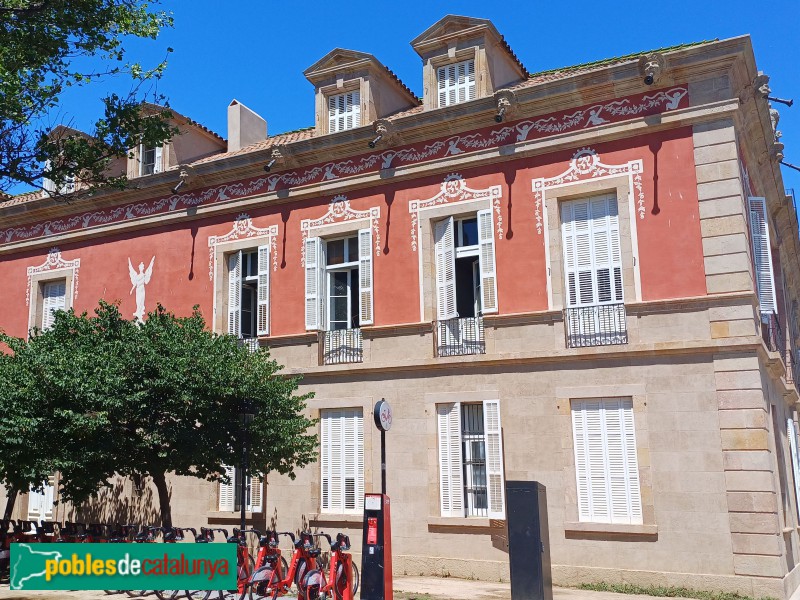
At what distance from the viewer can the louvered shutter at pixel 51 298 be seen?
20.2 meters

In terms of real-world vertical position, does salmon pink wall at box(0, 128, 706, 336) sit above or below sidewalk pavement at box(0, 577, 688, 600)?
above

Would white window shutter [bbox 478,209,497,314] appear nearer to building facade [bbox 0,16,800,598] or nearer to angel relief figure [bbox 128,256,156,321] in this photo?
building facade [bbox 0,16,800,598]

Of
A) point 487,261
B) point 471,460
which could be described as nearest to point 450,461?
point 471,460

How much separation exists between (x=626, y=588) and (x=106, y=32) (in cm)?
1208

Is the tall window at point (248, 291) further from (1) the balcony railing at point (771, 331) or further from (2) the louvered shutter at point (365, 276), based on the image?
(1) the balcony railing at point (771, 331)

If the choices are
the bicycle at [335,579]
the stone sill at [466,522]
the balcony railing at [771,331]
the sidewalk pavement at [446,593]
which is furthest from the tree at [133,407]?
the balcony railing at [771,331]

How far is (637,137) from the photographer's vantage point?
14.1 m

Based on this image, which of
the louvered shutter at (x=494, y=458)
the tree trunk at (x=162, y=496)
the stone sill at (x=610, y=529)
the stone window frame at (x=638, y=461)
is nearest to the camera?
the stone sill at (x=610, y=529)

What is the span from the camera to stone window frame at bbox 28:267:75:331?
1991 cm

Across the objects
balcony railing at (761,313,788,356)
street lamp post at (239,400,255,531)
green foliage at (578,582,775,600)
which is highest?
balcony railing at (761,313,788,356)

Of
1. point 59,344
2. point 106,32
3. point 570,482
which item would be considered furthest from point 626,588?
point 106,32

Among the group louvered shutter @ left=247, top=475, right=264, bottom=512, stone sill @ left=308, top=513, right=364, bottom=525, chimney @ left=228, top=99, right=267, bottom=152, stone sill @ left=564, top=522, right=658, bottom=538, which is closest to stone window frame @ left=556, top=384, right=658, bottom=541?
stone sill @ left=564, top=522, right=658, bottom=538

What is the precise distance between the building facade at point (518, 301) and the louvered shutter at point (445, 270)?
1.5 inches

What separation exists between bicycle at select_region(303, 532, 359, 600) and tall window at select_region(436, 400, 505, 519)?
3.91 m
